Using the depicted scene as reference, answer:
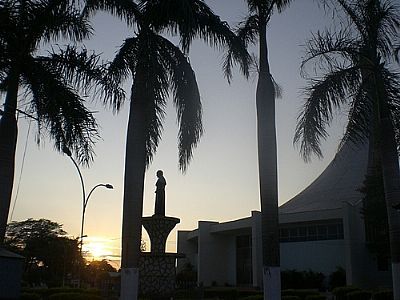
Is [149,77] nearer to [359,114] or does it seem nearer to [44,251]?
[359,114]

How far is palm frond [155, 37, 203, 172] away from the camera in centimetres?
1265

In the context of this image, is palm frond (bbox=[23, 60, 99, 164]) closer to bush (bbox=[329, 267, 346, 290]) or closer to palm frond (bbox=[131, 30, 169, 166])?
palm frond (bbox=[131, 30, 169, 166])

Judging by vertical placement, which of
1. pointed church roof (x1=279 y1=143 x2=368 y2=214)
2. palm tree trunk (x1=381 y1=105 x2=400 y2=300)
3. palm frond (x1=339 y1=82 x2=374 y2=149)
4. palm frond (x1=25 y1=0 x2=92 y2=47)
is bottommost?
palm tree trunk (x1=381 y1=105 x2=400 y2=300)

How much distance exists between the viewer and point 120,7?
1257 cm

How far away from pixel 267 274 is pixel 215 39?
5600mm

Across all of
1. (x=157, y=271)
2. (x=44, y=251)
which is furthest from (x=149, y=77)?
(x=44, y=251)

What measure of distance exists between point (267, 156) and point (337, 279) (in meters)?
31.3

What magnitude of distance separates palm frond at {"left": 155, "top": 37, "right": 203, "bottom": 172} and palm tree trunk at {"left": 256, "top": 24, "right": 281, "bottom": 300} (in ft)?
4.87

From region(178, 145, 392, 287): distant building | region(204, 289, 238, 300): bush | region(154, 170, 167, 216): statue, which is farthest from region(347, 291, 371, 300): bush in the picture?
region(178, 145, 392, 287): distant building

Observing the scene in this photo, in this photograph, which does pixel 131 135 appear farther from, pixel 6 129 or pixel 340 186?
pixel 340 186

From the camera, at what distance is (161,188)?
20094 mm

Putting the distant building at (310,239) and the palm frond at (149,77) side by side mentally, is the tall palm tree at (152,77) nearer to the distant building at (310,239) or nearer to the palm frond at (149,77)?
the palm frond at (149,77)

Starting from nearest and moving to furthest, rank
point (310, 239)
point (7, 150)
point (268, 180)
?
point (7, 150)
point (268, 180)
point (310, 239)

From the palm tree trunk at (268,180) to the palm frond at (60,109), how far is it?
3857 mm
